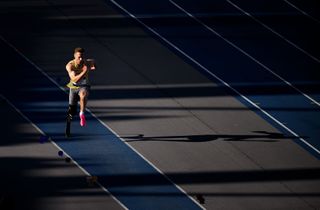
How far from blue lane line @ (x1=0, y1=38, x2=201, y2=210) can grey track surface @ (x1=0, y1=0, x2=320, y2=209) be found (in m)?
0.24

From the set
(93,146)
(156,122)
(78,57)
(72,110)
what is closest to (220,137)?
(156,122)

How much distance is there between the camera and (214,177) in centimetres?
1191

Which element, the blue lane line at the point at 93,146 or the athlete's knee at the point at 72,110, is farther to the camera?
the athlete's knee at the point at 72,110

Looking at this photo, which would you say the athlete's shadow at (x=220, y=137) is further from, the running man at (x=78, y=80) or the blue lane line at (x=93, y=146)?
the running man at (x=78, y=80)

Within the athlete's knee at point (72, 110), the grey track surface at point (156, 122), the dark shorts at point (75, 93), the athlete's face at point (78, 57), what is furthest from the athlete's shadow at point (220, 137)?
the athlete's face at point (78, 57)

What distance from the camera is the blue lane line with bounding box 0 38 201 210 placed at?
11.2 m

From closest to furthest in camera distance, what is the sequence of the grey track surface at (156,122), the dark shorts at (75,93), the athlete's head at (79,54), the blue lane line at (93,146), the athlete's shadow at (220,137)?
the blue lane line at (93,146)
the grey track surface at (156,122)
the athlete's head at (79,54)
the dark shorts at (75,93)
the athlete's shadow at (220,137)

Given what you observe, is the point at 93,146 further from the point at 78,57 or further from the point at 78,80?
the point at 78,57

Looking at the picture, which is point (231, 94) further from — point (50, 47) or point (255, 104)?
point (50, 47)

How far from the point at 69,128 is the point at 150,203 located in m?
2.61

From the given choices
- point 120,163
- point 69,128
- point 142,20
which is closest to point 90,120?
point 69,128

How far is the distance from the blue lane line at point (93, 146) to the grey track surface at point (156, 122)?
0.79ft

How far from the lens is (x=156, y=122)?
1370 centimetres

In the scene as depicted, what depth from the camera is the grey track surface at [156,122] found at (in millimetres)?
11570
